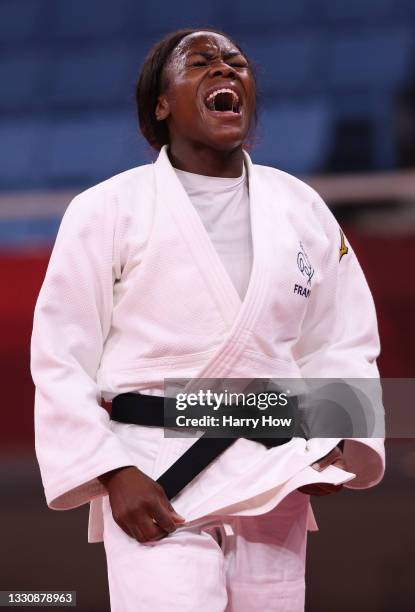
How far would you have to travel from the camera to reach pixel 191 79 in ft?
5.65

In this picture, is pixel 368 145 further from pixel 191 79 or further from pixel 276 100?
pixel 191 79

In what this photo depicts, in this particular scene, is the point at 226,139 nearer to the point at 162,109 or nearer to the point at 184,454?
the point at 162,109

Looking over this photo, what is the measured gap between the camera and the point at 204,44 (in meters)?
1.76

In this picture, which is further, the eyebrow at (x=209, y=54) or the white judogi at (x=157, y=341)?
the eyebrow at (x=209, y=54)

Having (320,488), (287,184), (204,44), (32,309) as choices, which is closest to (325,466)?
(320,488)

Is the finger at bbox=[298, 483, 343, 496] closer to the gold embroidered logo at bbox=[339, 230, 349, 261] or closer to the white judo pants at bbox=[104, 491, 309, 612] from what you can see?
the white judo pants at bbox=[104, 491, 309, 612]

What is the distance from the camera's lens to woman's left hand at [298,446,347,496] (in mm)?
1494

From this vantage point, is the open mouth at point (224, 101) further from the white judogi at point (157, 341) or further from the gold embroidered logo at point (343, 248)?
the gold embroidered logo at point (343, 248)

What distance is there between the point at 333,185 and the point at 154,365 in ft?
6.54

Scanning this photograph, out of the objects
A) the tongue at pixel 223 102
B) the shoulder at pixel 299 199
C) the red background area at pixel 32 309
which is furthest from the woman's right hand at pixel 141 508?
the red background area at pixel 32 309

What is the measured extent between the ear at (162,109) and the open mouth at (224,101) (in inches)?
4.0

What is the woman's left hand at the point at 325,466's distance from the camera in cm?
149

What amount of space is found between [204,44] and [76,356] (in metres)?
0.61

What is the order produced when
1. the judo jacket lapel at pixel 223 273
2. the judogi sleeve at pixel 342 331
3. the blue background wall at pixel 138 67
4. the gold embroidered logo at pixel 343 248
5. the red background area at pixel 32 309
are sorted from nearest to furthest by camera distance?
the judo jacket lapel at pixel 223 273 < the judogi sleeve at pixel 342 331 < the gold embroidered logo at pixel 343 248 < the red background area at pixel 32 309 < the blue background wall at pixel 138 67
